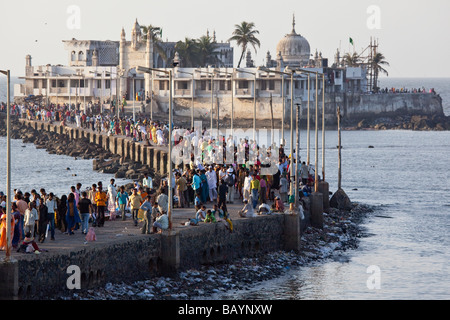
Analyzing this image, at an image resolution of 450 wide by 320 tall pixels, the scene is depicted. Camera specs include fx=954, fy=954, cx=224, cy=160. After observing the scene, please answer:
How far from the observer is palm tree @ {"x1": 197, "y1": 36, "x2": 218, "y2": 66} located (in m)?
114

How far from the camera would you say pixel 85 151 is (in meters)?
75.1

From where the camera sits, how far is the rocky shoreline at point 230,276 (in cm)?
2606

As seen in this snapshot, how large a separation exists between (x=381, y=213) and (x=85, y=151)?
108 ft

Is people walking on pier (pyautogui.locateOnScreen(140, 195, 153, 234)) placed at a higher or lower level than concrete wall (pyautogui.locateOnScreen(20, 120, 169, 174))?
lower

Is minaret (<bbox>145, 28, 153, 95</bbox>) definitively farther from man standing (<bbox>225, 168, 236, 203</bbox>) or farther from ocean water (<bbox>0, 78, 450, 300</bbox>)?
man standing (<bbox>225, 168, 236, 203</bbox>)

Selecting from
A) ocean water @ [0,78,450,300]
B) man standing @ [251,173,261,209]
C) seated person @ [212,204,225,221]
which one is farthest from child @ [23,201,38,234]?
man standing @ [251,173,261,209]

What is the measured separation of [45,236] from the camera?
25.9 m

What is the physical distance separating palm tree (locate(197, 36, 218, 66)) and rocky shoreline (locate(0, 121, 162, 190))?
83.3 ft

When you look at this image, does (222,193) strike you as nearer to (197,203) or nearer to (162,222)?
(197,203)

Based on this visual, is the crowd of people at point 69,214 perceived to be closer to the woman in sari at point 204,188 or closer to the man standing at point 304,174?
the woman in sari at point 204,188

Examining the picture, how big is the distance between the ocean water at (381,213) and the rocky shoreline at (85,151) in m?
1.01

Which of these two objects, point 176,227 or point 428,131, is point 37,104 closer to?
point 428,131
